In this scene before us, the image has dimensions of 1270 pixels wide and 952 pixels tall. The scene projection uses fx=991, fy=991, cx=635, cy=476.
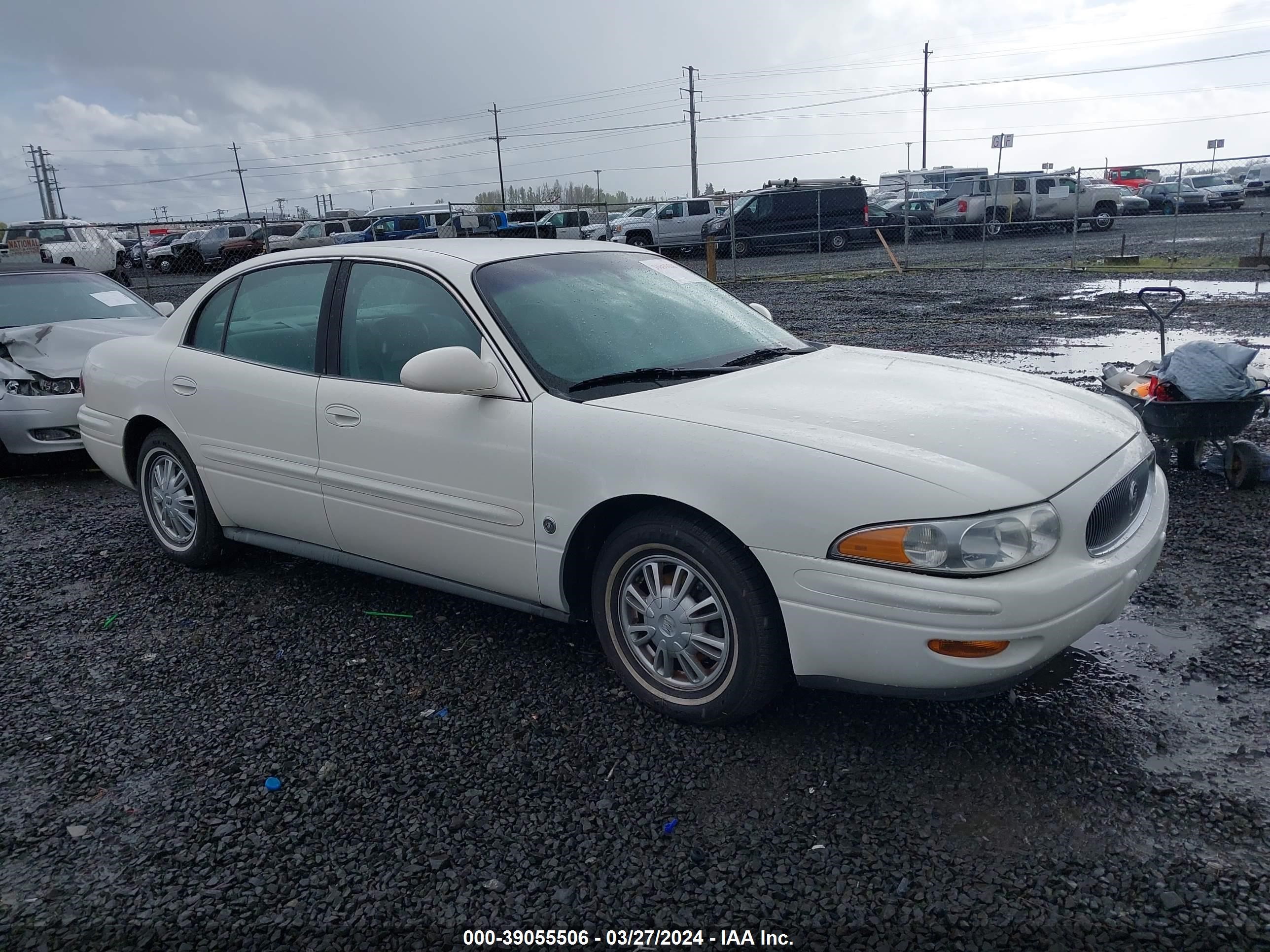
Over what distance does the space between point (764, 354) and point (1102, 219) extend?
32901 mm

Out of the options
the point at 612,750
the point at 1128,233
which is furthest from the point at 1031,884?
the point at 1128,233

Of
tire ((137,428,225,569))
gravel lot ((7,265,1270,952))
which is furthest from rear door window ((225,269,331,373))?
gravel lot ((7,265,1270,952))

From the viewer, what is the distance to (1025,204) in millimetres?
31766

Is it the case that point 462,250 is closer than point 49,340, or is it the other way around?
point 462,250

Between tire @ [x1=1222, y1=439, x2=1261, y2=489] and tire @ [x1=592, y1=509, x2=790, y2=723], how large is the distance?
351cm

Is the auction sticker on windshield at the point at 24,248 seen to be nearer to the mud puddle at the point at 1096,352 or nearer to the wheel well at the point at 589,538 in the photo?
the mud puddle at the point at 1096,352

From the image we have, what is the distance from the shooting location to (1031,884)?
2.46 meters

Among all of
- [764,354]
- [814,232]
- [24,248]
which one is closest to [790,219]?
[814,232]

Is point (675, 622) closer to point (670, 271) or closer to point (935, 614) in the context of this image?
point (935, 614)

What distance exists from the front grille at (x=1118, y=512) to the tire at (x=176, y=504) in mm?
3791

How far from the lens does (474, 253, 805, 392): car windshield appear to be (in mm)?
3611

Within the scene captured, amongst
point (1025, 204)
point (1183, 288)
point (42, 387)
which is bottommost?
point (1183, 288)

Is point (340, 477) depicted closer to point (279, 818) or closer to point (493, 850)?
point (279, 818)

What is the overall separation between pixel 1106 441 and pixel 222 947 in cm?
297
